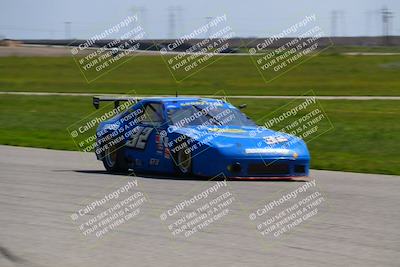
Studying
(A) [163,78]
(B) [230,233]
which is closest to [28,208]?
(B) [230,233]

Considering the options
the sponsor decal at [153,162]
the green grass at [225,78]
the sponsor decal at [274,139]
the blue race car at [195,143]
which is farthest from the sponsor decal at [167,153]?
the green grass at [225,78]

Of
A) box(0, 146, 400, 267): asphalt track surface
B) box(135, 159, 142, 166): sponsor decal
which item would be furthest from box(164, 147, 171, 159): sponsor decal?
box(135, 159, 142, 166): sponsor decal

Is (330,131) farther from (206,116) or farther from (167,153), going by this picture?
(167,153)

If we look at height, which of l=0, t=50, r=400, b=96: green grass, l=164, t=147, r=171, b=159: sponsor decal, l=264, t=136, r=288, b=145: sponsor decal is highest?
l=264, t=136, r=288, b=145: sponsor decal

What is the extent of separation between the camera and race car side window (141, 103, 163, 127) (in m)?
13.0

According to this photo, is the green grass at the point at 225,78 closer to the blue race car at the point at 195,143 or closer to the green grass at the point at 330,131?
the green grass at the point at 330,131

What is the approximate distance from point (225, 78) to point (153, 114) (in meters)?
31.6

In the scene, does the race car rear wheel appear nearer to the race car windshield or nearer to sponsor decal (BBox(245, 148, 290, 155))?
the race car windshield

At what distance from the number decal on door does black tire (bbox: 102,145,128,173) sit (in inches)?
8.7

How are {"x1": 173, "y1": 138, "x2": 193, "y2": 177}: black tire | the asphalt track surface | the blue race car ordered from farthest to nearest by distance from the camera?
{"x1": 173, "y1": 138, "x2": 193, "y2": 177}: black tire → the blue race car → the asphalt track surface

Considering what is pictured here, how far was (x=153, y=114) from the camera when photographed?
43.7 feet

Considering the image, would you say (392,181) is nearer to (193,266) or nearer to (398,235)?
(398,235)

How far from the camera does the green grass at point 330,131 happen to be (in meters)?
15.9

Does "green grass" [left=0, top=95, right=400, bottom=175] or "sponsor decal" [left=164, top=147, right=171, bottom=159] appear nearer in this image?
"sponsor decal" [left=164, top=147, right=171, bottom=159]
